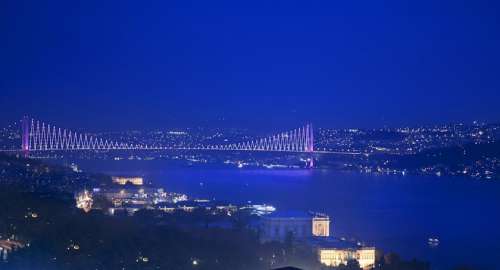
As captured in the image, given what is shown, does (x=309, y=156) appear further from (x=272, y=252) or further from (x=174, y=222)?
(x=272, y=252)

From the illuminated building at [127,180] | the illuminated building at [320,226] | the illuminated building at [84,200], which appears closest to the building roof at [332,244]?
the illuminated building at [320,226]

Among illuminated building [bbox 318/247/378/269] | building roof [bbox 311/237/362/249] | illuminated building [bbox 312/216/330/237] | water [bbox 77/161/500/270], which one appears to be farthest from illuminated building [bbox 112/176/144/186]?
illuminated building [bbox 318/247/378/269]

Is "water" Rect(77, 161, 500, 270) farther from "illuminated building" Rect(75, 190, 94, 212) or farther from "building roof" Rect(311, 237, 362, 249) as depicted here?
"illuminated building" Rect(75, 190, 94, 212)

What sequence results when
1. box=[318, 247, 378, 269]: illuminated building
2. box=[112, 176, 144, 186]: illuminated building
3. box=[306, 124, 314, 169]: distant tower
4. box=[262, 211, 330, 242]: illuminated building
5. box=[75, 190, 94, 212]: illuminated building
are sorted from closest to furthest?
1. box=[318, 247, 378, 269]: illuminated building
2. box=[262, 211, 330, 242]: illuminated building
3. box=[75, 190, 94, 212]: illuminated building
4. box=[112, 176, 144, 186]: illuminated building
5. box=[306, 124, 314, 169]: distant tower

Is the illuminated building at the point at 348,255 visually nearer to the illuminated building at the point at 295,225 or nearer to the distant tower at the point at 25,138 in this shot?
the illuminated building at the point at 295,225

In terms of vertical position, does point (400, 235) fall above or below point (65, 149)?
below

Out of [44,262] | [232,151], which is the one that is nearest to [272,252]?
[44,262]
